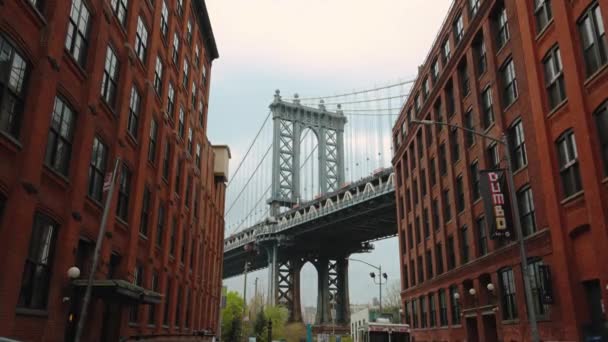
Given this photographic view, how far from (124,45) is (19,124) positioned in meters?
8.87

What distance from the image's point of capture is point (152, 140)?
1085 inches

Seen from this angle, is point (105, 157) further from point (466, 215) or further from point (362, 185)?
point (362, 185)

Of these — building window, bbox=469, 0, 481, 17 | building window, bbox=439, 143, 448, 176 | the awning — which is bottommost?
the awning

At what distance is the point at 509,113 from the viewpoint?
27.3 metres

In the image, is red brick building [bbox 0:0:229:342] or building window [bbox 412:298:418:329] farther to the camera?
building window [bbox 412:298:418:329]

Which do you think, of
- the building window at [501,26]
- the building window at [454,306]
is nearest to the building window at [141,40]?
the building window at [501,26]

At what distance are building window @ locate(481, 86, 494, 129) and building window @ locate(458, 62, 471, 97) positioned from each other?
3.23 metres

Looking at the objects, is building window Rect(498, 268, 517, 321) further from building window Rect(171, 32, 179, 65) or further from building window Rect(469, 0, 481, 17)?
building window Rect(171, 32, 179, 65)

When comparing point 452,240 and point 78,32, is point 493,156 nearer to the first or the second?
point 452,240

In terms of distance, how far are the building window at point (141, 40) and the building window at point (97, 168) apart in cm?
617

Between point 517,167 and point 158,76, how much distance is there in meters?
19.2

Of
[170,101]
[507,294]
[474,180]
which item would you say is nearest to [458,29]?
[474,180]

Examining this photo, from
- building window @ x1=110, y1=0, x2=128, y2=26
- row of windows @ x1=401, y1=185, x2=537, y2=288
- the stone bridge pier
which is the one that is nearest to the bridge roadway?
the stone bridge pier

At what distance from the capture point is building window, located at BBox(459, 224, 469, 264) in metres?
34.3
